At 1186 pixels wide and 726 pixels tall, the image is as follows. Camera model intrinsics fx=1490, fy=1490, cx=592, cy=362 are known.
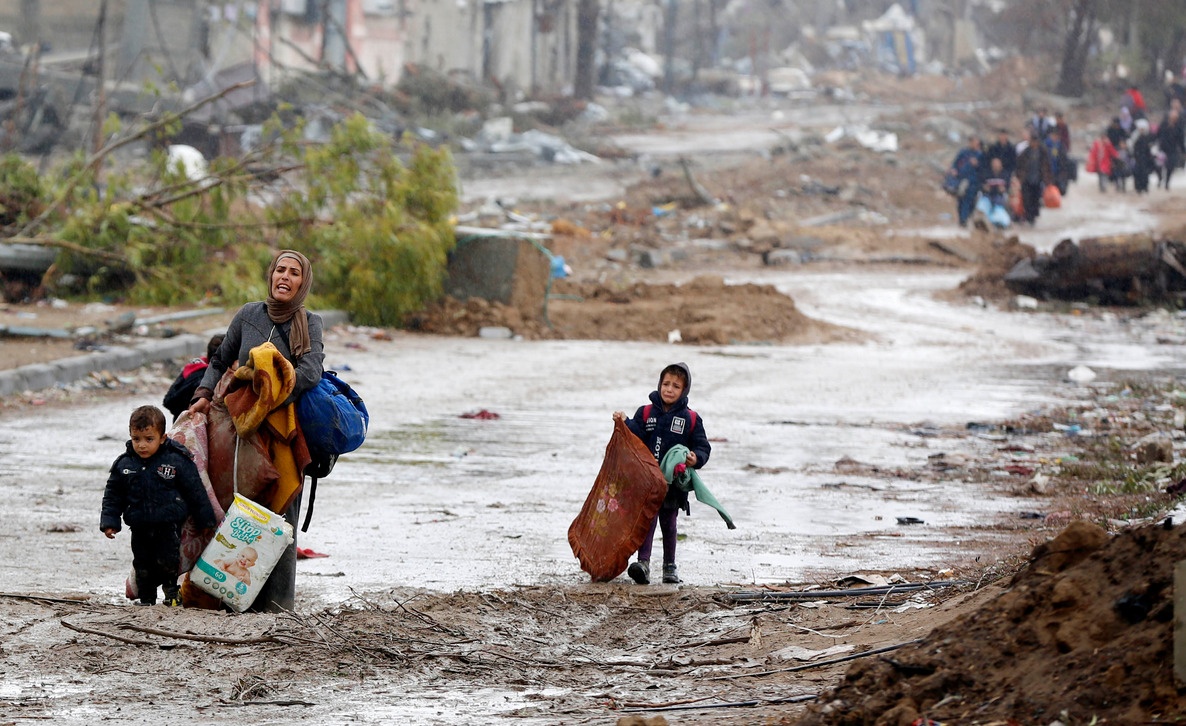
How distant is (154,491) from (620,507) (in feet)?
6.56

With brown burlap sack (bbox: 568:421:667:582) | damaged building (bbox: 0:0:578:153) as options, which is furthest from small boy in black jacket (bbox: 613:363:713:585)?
damaged building (bbox: 0:0:578:153)

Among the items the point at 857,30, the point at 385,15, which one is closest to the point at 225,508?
the point at 385,15

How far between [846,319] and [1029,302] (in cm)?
358

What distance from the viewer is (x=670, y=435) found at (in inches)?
264

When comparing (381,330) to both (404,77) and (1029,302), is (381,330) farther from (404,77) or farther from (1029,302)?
(404,77)

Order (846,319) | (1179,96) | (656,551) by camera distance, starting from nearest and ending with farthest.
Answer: (656,551) → (846,319) → (1179,96)

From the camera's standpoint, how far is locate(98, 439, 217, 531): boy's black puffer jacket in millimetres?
5621

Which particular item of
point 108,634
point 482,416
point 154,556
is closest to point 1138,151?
point 482,416

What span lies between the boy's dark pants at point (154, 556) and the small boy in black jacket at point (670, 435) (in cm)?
197

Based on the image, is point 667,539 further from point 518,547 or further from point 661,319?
point 661,319

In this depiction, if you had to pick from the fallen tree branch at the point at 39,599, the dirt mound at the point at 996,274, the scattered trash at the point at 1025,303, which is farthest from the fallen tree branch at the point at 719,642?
the dirt mound at the point at 996,274

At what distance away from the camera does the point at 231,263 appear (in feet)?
56.7

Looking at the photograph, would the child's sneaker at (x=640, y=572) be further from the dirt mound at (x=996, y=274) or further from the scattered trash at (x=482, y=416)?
the dirt mound at (x=996, y=274)

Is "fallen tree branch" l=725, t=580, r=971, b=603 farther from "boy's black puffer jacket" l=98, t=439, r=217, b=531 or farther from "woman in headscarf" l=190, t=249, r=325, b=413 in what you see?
"boy's black puffer jacket" l=98, t=439, r=217, b=531
